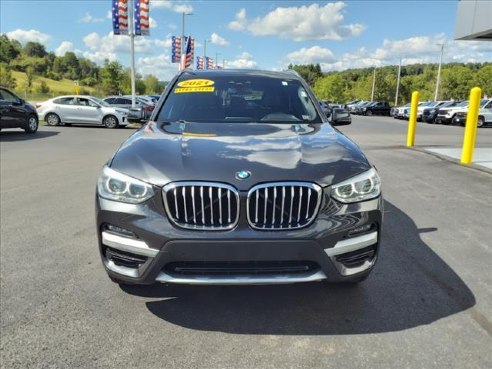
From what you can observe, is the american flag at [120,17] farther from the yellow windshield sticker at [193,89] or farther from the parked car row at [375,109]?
the parked car row at [375,109]

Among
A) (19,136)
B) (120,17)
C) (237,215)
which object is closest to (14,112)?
(19,136)

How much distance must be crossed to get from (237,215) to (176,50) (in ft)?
134

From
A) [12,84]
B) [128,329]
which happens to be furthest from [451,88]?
[128,329]

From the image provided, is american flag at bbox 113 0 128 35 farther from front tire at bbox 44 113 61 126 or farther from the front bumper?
the front bumper

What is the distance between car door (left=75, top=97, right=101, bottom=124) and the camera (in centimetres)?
2123

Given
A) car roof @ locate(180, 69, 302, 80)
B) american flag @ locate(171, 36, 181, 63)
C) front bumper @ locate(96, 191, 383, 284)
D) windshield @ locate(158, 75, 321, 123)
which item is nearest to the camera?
front bumper @ locate(96, 191, 383, 284)

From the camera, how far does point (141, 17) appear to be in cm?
2394

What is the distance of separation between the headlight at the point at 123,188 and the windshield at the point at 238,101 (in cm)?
134

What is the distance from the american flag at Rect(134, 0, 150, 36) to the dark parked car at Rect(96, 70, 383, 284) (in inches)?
905

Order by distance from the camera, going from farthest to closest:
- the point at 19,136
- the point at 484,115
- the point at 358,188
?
the point at 484,115 → the point at 19,136 → the point at 358,188

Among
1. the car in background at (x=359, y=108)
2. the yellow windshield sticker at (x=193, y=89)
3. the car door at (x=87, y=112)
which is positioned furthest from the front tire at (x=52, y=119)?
the car in background at (x=359, y=108)

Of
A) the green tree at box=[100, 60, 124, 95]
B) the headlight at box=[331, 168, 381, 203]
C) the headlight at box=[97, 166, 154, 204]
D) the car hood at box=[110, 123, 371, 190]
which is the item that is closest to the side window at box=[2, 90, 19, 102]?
the car hood at box=[110, 123, 371, 190]

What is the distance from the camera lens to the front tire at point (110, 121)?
69.1 ft

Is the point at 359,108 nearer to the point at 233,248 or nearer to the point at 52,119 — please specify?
the point at 52,119
